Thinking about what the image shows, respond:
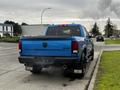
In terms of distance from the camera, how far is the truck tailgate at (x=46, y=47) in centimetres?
1122

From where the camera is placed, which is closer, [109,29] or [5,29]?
[5,29]

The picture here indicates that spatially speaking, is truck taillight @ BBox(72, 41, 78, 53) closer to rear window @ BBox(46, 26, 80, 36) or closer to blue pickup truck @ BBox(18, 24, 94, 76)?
blue pickup truck @ BBox(18, 24, 94, 76)

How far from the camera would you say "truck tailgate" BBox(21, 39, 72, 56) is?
11.2 meters

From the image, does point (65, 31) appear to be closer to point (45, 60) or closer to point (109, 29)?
point (45, 60)

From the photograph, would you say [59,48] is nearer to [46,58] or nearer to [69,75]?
[46,58]

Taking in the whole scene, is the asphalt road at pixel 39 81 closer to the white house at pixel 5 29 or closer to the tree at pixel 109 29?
the white house at pixel 5 29

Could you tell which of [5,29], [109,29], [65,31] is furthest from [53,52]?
[109,29]

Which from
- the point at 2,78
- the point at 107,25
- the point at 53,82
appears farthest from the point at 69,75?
the point at 107,25

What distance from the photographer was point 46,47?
37.4ft

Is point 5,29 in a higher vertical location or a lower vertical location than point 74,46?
lower

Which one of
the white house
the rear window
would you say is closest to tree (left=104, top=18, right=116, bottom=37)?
the white house

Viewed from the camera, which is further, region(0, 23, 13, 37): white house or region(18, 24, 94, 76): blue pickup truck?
region(0, 23, 13, 37): white house

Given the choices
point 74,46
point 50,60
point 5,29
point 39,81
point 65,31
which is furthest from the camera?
point 5,29

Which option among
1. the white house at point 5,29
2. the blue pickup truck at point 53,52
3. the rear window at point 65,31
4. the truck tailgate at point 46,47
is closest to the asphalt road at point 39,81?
the blue pickup truck at point 53,52
